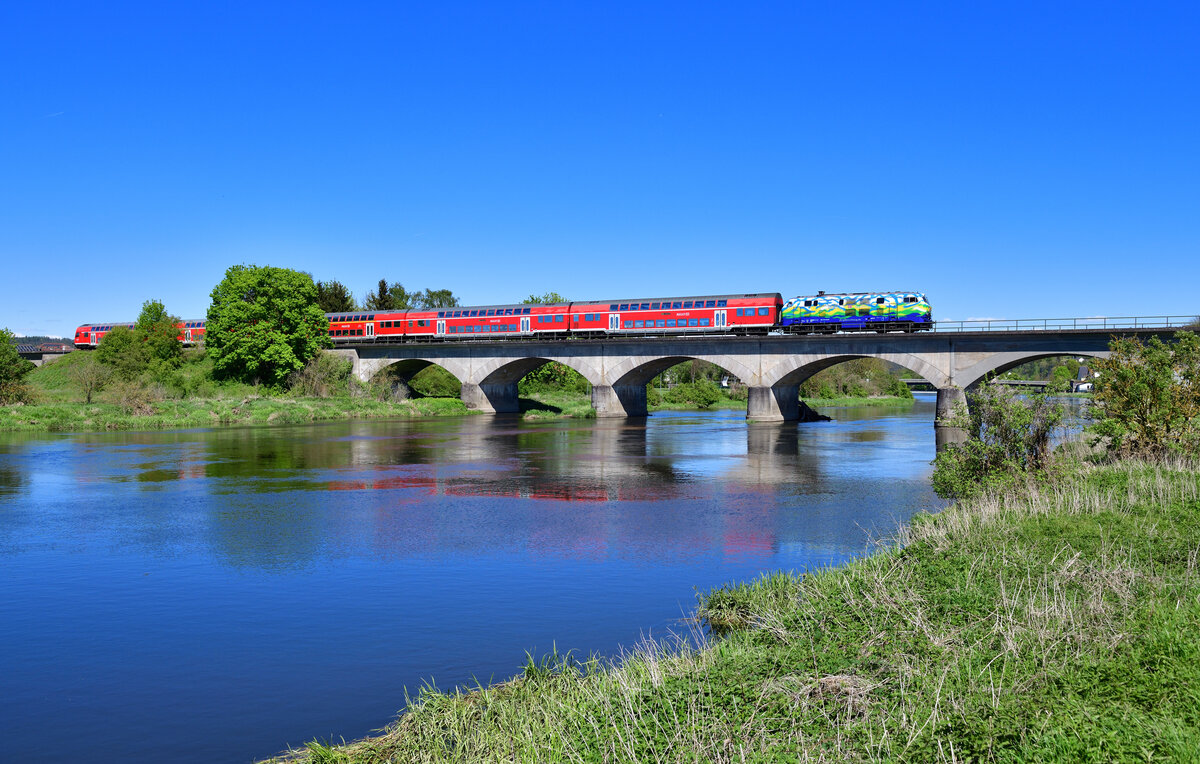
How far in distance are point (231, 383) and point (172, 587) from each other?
72.4 metres

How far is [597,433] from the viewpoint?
5931 centimetres

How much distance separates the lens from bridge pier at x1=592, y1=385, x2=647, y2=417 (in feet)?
250

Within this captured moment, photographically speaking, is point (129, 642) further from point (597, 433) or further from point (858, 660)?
point (597, 433)

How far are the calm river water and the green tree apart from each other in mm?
41388

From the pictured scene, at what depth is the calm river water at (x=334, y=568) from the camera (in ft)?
35.5

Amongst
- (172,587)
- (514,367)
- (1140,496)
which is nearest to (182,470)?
(172,587)

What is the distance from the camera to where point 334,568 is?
18.2 meters

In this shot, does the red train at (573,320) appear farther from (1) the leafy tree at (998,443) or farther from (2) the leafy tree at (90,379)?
(1) the leafy tree at (998,443)

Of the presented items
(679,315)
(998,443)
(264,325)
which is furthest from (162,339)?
(998,443)

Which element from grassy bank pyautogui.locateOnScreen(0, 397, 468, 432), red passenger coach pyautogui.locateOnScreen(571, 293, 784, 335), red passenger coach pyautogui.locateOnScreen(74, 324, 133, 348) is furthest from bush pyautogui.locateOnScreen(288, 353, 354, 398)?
red passenger coach pyautogui.locateOnScreen(74, 324, 133, 348)

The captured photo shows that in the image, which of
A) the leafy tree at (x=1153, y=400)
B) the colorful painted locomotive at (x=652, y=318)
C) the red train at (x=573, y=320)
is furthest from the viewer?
the red train at (x=573, y=320)

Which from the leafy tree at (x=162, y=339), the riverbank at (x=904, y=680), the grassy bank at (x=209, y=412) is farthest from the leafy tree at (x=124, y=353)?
the riverbank at (x=904, y=680)

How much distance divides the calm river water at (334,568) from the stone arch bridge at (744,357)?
2340cm

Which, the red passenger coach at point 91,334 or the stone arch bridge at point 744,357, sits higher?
the red passenger coach at point 91,334
